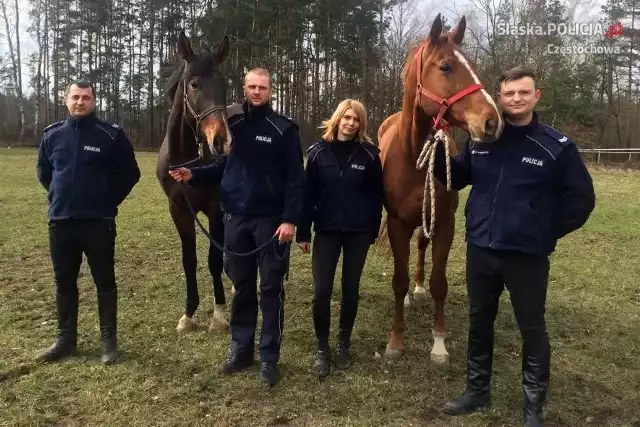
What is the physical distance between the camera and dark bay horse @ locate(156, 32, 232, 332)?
3.57m

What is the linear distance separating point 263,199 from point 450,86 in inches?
57.1

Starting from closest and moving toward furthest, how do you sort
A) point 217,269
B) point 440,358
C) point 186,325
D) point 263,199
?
point 263,199
point 440,358
point 186,325
point 217,269

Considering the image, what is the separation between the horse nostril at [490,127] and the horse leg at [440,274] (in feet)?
3.76

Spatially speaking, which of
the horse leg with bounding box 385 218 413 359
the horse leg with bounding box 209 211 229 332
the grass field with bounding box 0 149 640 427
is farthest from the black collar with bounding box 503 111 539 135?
the horse leg with bounding box 209 211 229 332

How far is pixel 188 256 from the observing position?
4570mm

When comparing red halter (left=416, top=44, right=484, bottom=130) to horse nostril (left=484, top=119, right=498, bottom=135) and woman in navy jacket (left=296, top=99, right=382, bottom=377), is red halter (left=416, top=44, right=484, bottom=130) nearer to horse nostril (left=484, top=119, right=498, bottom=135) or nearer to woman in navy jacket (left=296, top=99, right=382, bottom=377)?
horse nostril (left=484, top=119, right=498, bottom=135)

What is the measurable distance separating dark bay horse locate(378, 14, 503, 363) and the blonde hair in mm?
364

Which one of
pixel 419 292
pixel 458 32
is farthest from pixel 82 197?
pixel 419 292

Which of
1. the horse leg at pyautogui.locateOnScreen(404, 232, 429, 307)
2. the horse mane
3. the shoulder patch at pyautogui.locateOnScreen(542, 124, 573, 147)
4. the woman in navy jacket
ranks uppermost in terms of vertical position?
the horse mane

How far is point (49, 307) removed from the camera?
195 inches

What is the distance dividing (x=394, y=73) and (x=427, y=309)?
81.3 feet

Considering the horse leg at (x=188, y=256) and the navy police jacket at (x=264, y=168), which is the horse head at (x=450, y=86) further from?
the horse leg at (x=188, y=256)

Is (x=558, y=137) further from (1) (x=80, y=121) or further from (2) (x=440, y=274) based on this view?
(1) (x=80, y=121)

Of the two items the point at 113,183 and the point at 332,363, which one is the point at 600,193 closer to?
the point at 332,363
